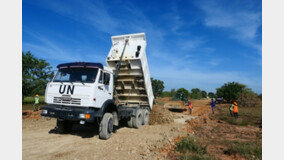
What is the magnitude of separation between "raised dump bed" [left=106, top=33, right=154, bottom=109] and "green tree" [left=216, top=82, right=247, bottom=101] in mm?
28412

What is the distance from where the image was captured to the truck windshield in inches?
209

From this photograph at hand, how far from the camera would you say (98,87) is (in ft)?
17.2

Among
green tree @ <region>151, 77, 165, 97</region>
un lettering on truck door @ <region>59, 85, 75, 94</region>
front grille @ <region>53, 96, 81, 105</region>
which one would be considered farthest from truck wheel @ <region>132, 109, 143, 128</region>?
green tree @ <region>151, 77, 165, 97</region>

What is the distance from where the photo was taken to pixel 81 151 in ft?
14.2

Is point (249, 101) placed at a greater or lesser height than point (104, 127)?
lesser

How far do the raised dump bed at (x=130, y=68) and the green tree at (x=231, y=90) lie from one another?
2841cm

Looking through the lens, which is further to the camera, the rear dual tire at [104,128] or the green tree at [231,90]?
the green tree at [231,90]

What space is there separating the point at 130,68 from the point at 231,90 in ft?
99.2

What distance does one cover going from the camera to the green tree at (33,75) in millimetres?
15367

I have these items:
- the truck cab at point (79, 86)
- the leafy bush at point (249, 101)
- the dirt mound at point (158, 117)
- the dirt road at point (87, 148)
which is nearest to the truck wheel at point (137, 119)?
the dirt mound at point (158, 117)

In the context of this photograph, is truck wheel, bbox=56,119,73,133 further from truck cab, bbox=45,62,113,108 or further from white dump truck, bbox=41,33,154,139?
truck cab, bbox=45,62,113,108

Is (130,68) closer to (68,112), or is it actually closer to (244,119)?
(68,112)

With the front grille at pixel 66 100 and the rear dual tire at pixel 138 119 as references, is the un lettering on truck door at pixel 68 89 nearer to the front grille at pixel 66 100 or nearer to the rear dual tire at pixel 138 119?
the front grille at pixel 66 100

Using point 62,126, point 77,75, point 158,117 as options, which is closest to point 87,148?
point 62,126
